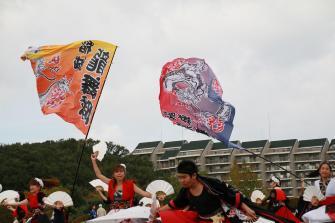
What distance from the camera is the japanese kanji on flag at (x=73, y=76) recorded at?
39.1 feet

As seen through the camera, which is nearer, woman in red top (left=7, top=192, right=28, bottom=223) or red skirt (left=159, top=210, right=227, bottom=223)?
red skirt (left=159, top=210, right=227, bottom=223)

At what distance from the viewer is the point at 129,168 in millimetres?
61344

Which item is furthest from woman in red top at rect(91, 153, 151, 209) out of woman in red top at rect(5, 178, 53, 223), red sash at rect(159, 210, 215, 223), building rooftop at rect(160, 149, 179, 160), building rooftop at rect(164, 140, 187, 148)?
building rooftop at rect(164, 140, 187, 148)

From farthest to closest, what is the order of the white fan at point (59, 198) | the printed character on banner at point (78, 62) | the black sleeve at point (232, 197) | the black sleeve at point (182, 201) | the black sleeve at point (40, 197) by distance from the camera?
1. the printed character on banner at point (78, 62)
2. the white fan at point (59, 198)
3. the black sleeve at point (40, 197)
4. the black sleeve at point (182, 201)
5. the black sleeve at point (232, 197)

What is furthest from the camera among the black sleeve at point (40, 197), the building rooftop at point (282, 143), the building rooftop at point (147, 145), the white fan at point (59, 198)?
the building rooftop at point (147, 145)

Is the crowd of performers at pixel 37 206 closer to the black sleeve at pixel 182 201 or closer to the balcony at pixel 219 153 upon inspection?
the black sleeve at pixel 182 201

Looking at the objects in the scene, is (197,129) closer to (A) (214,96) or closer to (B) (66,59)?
(A) (214,96)

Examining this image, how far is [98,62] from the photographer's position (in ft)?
40.7

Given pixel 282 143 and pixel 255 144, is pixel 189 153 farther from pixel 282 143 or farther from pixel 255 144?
pixel 282 143

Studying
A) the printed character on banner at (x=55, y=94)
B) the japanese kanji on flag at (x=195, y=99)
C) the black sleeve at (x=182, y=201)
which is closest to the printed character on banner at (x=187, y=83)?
the japanese kanji on flag at (x=195, y=99)

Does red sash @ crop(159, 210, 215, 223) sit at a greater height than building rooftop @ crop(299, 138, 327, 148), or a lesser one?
lesser

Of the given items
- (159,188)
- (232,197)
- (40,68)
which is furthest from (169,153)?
(232,197)

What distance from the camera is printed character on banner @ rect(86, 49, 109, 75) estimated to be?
12288mm

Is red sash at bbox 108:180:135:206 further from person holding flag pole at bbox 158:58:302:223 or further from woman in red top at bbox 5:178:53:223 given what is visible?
person holding flag pole at bbox 158:58:302:223
